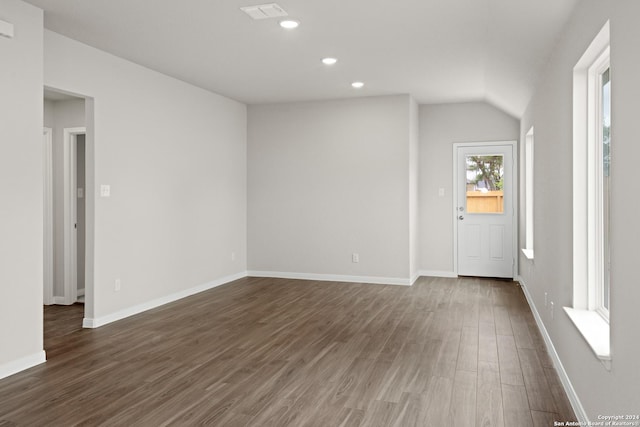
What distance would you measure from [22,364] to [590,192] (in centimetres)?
401

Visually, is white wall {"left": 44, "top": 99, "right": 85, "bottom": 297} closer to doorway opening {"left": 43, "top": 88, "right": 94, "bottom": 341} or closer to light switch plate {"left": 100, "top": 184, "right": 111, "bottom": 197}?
doorway opening {"left": 43, "top": 88, "right": 94, "bottom": 341}

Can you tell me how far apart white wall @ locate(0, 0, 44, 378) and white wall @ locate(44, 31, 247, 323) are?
0.66m

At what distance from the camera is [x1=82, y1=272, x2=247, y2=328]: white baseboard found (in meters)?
4.80

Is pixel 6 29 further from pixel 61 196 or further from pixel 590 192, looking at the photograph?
pixel 590 192

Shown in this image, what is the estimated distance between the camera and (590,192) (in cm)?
297

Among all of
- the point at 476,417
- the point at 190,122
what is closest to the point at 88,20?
the point at 190,122

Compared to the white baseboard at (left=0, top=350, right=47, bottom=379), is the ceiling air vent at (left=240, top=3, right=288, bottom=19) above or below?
above

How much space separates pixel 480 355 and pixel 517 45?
2548 mm

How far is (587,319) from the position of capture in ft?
9.36

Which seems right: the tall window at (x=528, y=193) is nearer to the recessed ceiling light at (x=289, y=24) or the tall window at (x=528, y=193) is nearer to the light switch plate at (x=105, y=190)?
the recessed ceiling light at (x=289, y=24)

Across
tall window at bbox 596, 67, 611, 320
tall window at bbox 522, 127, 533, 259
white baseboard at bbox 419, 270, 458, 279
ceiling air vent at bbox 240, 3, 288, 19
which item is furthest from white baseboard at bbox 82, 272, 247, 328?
tall window at bbox 596, 67, 611, 320

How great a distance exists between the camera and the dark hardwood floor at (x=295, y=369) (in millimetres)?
2832

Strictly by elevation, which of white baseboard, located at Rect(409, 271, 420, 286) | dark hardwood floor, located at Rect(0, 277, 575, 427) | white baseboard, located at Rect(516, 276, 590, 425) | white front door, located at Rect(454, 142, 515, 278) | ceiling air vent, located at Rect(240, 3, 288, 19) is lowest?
dark hardwood floor, located at Rect(0, 277, 575, 427)

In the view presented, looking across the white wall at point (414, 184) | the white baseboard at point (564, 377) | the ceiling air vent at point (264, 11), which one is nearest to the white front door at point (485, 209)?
the white wall at point (414, 184)
